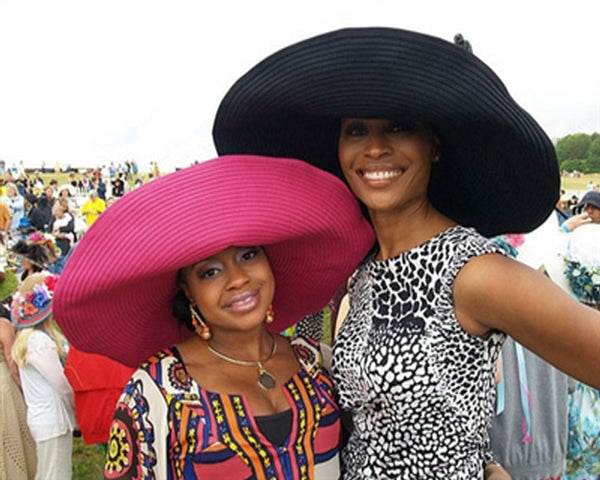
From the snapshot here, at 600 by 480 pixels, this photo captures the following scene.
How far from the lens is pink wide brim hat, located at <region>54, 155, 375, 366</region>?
1.58 m

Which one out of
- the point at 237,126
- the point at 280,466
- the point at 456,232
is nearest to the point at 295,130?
the point at 237,126

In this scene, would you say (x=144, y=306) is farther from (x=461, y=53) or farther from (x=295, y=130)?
(x=461, y=53)

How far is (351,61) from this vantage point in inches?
60.1

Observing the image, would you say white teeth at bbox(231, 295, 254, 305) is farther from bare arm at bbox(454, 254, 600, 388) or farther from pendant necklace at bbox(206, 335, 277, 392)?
bare arm at bbox(454, 254, 600, 388)

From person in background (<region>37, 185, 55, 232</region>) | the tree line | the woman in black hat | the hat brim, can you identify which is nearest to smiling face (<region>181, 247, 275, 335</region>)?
the woman in black hat

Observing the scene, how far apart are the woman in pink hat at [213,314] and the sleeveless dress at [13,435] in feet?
7.46

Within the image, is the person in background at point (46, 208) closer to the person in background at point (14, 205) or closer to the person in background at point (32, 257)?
the person in background at point (14, 205)

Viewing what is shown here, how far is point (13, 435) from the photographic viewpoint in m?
3.76

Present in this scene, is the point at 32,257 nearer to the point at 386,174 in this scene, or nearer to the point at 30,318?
the point at 30,318

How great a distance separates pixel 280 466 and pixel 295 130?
1.18 metres

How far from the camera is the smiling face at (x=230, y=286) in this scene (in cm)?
179

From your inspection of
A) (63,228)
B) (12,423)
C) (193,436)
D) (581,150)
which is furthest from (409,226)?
(581,150)

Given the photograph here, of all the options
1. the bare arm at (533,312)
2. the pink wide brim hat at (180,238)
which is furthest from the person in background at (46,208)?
the bare arm at (533,312)

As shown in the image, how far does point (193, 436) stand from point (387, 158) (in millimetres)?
1067
